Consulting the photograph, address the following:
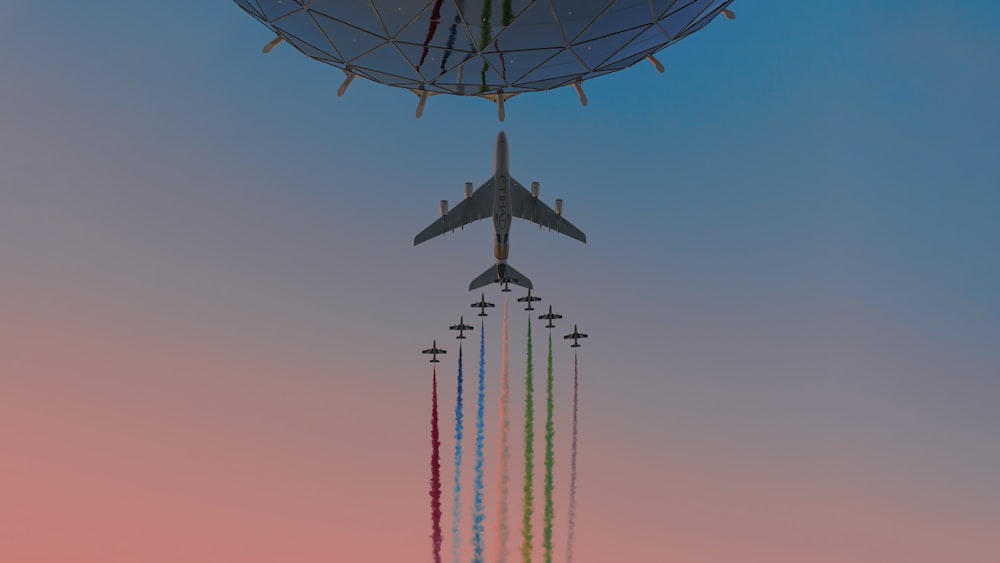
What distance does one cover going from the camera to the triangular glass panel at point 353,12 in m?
27.6

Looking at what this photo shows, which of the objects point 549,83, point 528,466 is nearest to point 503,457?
point 528,466

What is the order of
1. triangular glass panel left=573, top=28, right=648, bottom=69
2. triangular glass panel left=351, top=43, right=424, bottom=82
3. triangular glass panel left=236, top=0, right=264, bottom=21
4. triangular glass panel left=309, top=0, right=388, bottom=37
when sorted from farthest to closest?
triangular glass panel left=351, top=43, right=424, bottom=82 → triangular glass panel left=573, top=28, right=648, bottom=69 → triangular glass panel left=236, top=0, right=264, bottom=21 → triangular glass panel left=309, top=0, right=388, bottom=37

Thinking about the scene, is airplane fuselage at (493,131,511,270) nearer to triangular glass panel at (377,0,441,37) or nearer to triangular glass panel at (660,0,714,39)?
triangular glass panel at (660,0,714,39)

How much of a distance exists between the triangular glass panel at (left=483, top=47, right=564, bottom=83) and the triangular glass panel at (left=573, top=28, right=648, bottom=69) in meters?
0.88

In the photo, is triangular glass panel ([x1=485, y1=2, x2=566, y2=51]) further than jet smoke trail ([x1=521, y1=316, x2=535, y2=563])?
No

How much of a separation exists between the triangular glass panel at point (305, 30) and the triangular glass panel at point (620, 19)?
29.0ft

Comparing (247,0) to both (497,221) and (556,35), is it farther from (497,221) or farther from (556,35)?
(497,221)

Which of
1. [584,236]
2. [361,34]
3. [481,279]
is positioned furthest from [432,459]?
[361,34]

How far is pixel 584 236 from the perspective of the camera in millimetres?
81750

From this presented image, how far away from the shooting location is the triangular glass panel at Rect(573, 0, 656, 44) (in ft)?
91.3

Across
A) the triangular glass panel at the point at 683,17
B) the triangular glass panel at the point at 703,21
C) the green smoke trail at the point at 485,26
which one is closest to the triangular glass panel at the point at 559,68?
the green smoke trail at the point at 485,26

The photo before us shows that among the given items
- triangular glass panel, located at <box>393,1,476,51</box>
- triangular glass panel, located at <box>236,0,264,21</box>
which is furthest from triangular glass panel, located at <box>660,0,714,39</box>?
triangular glass panel, located at <box>236,0,264,21</box>

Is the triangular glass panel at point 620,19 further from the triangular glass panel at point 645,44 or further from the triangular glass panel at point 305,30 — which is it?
the triangular glass panel at point 305,30

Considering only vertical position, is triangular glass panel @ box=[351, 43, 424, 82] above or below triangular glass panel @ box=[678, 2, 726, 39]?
below
